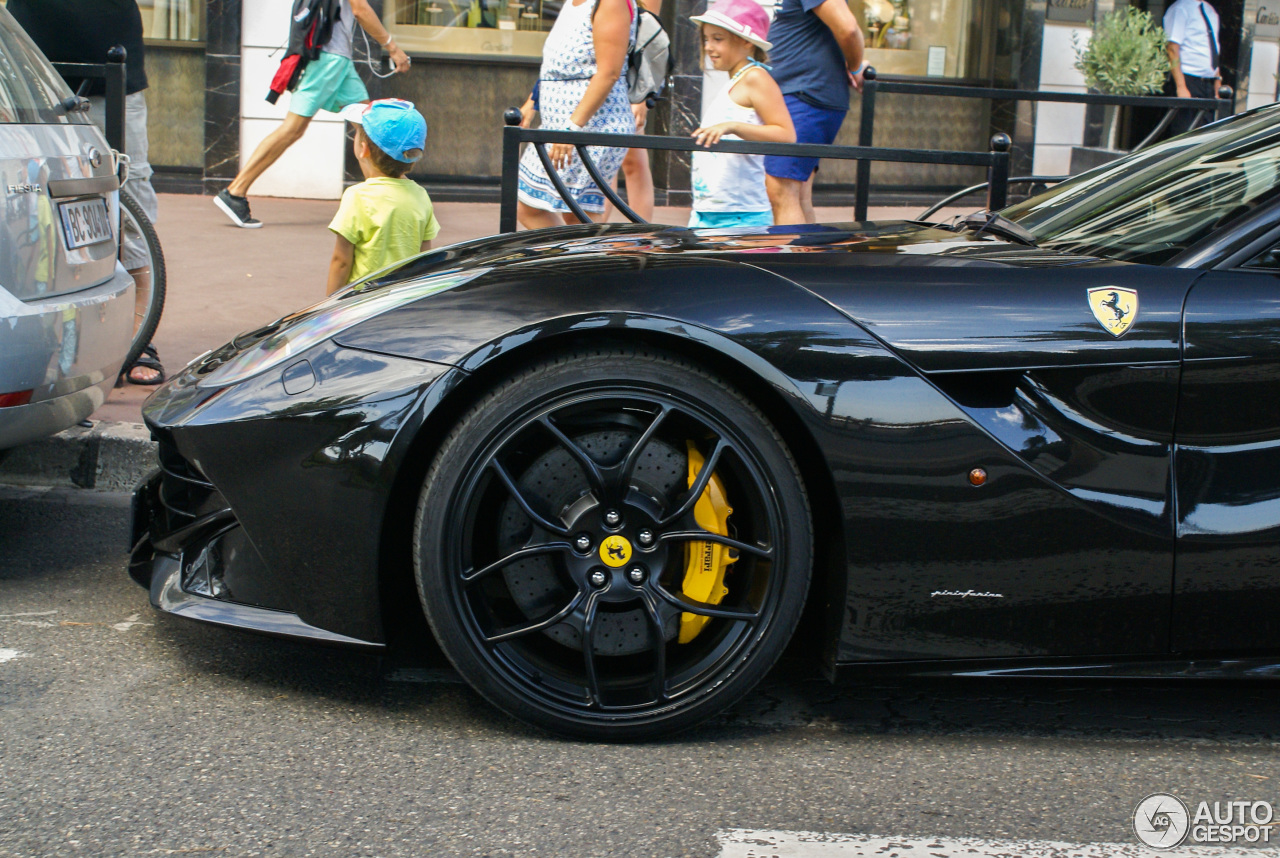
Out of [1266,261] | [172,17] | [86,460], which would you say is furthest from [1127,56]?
[86,460]

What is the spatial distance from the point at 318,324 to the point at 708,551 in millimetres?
928

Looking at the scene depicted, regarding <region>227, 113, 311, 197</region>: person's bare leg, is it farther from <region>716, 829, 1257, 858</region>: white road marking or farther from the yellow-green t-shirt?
<region>716, 829, 1257, 858</region>: white road marking

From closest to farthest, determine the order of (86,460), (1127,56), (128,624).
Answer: (128,624) → (86,460) → (1127,56)

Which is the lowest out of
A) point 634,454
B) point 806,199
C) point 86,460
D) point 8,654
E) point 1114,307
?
point 8,654

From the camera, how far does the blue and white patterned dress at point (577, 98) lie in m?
5.42

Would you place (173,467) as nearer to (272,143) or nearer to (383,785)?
(383,785)

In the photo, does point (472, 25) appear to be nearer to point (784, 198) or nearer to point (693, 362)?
point (784, 198)

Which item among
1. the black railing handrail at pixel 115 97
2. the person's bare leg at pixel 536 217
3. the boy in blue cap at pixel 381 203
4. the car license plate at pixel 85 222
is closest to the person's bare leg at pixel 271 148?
the black railing handrail at pixel 115 97

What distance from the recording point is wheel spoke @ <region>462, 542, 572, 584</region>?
98.4 inches

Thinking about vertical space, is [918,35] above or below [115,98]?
above

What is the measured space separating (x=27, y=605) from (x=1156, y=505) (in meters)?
2.61

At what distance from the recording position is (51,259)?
3.41 meters

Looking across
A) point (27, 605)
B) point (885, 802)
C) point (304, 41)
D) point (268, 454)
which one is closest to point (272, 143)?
point (304, 41)

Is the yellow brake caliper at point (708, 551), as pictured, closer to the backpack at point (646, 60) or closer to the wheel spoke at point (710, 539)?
the wheel spoke at point (710, 539)
